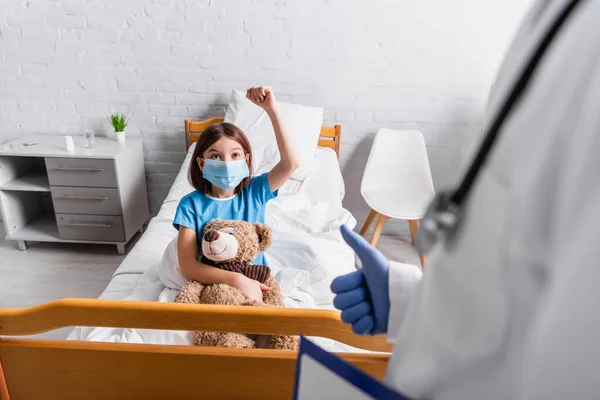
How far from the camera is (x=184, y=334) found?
3.98ft

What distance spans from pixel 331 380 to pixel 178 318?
539mm

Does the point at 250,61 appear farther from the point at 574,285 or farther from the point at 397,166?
the point at 574,285

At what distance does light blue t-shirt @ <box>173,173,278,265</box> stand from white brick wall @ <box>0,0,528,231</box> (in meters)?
1.42

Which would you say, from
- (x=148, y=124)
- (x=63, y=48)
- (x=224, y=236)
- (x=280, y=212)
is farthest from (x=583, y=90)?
(x=63, y=48)

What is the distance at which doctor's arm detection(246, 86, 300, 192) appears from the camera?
4.26ft

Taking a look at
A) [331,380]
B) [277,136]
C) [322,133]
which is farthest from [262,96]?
[322,133]

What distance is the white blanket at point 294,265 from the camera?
127 cm

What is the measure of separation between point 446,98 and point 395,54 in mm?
430

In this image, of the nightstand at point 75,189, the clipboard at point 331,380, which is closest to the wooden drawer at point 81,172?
the nightstand at point 75,189

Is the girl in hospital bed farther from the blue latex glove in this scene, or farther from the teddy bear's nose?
the blue latex glove

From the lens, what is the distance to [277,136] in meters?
1.38

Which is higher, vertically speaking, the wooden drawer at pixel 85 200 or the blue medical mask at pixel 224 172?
the blue medical mask at pixel 224 172

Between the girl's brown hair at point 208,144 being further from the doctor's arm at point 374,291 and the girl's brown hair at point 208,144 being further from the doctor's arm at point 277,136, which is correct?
the doctor's arm at point 374,291

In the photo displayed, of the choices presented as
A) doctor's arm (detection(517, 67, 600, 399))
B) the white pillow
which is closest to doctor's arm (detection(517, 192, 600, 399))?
doctor's arm (detection(517, 67, 600, 399))
